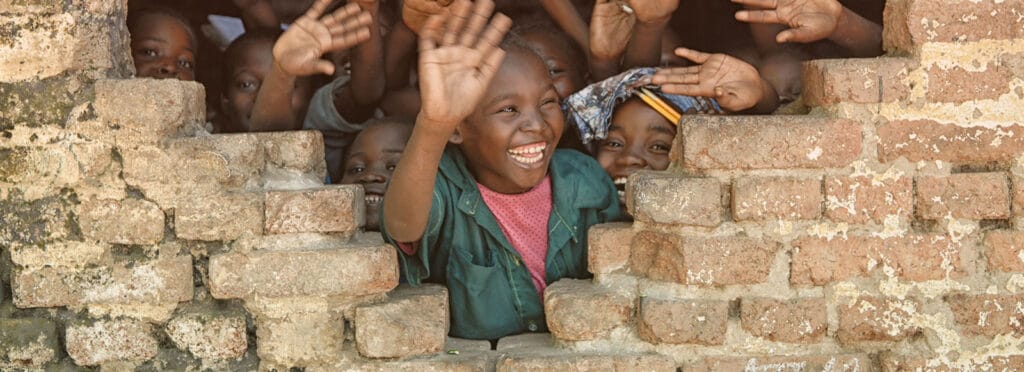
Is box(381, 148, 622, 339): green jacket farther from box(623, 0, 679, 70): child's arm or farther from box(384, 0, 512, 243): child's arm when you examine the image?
box(623, 0, 679, 70): child's arm

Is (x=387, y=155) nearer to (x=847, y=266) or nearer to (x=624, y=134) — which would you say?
(x=624, y=134)

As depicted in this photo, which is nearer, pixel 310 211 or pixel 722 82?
pixel 310 211

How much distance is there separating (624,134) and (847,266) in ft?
3.22

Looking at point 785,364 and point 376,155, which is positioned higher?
point 376,155

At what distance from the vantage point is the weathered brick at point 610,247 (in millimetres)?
2834

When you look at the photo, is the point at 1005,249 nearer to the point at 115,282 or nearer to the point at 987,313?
the point at 987,313

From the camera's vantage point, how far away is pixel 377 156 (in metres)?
3.56

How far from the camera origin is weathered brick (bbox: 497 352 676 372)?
2.73 meters

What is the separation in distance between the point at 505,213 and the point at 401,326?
0.57m

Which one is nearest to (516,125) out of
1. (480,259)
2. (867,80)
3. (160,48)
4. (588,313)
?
(480,259)

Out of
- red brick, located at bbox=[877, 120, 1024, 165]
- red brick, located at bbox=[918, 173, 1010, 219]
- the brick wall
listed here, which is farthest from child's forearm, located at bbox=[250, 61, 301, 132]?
red brick, located at bbox=[918, 173, 1010, 219]

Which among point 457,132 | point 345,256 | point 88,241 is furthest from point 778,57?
point 88,241

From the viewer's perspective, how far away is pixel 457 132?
3.12 meters

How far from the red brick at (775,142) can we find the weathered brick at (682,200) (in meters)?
0.07
